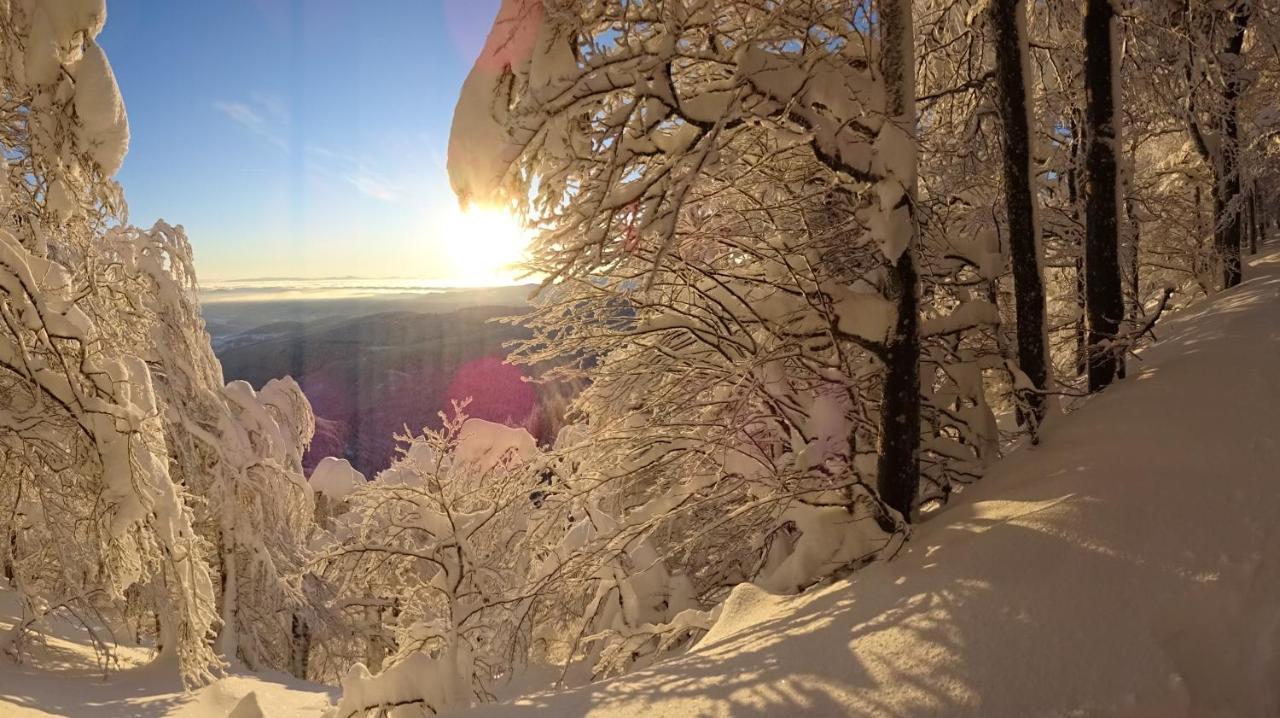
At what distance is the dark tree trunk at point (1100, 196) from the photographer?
4926 millimetres

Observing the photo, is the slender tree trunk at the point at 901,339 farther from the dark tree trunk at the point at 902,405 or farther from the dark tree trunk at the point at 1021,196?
the dark tree trunk at the point at 1021,196

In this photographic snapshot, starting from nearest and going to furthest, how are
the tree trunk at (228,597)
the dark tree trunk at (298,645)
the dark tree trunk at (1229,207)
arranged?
1. the dark tree trunk at (1229,207)
2. the tree trunk at (228,597)
3. the dark tree trunk at (298,645)

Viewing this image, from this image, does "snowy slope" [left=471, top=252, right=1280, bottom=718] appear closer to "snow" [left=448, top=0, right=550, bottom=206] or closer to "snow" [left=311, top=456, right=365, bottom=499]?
"snow" [left=448, top=0, right=550, bottom=206]

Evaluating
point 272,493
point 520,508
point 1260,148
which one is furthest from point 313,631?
point 1260,148

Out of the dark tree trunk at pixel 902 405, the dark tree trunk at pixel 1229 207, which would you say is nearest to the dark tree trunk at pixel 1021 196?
the dark tree trunk at pixel 902 405

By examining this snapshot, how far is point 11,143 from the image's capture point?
14.9 feet

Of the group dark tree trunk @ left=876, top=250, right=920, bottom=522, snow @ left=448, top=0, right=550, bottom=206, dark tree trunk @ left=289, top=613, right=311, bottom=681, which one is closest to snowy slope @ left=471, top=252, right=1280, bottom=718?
dark tree trunk @ left=876, top=250, right=920, bottom=522

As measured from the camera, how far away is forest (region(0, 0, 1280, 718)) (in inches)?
136

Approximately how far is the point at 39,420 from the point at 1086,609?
6352 mm

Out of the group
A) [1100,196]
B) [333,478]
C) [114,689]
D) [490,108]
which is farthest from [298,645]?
[1100,196]


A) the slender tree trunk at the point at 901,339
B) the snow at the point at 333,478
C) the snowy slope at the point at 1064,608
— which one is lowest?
the snow at the point at 333,478

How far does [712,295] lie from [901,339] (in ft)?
4.94

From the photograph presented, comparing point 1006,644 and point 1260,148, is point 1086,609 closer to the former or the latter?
point 1006,644

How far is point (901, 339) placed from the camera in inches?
151
